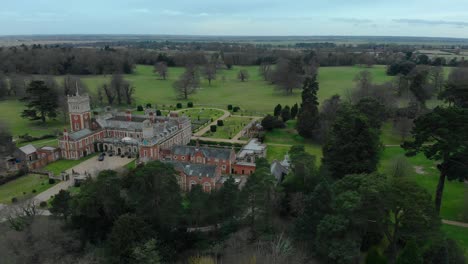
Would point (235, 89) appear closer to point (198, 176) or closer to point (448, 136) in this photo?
point (198, 176)

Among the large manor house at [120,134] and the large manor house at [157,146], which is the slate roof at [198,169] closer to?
the large manor house at [157,146]

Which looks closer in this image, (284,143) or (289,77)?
(284,143)

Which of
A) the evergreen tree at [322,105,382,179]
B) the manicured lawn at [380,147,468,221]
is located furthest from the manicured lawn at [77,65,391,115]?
the evergreen tree at [322,105,382,179]

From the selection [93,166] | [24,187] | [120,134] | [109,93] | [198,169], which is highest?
[109,93]

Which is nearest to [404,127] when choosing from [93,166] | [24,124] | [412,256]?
[412,256]

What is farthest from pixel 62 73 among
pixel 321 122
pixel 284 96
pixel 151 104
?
pixel 321 122

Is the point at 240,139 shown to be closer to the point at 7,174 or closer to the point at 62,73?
the point at 7,174

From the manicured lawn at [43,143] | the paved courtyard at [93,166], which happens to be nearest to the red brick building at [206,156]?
the paved courtyard at [93,166]
